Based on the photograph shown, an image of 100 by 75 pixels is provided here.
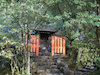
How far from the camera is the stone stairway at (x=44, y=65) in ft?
21.8

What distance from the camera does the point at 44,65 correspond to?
24.1ft

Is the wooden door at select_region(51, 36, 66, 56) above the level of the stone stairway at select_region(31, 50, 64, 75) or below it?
above

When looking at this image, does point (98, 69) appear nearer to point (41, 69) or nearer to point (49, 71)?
point (49, 71)

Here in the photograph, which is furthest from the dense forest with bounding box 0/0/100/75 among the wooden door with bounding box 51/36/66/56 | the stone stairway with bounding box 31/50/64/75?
the wooden door with bounding box 51/36/66/56

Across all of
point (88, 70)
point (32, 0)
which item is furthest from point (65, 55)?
point (32, 0)

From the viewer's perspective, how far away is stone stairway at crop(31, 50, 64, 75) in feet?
21.8

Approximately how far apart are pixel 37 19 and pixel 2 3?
1.40 metres

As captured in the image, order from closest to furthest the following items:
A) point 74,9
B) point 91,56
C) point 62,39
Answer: point 91,56
point 74,9
point 62,39

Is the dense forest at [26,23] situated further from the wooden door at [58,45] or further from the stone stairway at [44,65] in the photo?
the wooden door at [58,45]

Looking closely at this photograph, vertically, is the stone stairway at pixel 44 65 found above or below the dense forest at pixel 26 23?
below

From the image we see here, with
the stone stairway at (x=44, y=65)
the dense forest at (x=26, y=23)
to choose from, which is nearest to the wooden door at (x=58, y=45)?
the stone stairway at (x=44, y=65)

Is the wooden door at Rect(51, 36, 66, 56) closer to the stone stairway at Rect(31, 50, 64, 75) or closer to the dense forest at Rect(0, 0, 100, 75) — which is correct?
the stone stairway at Rect(31, 50, 64, 75)

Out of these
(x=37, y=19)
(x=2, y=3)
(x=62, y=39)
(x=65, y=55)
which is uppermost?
(x=2, y=3)

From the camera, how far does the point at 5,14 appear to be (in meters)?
4.10
